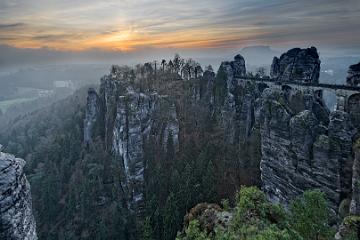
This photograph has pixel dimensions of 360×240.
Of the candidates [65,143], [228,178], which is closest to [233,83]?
[228,178]

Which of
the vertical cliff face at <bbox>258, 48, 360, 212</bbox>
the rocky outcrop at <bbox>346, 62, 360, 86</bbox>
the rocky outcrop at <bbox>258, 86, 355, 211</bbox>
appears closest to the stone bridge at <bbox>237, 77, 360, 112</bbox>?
the vertical cliff face at <bbox>258, 48, 360, 212</bbox>

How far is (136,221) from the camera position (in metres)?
51.7

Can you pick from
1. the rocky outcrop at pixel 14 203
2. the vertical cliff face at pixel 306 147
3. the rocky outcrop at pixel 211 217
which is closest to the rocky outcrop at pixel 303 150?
the vertical cliff face at pixel 306 147

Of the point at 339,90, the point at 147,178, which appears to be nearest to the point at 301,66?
the point at 339,90

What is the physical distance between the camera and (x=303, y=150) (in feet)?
104

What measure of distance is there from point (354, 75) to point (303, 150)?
40.3 feet

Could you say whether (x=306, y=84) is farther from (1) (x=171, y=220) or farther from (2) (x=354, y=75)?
(1) (x=171, y=220)

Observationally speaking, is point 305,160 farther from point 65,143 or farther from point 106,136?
point 65,143

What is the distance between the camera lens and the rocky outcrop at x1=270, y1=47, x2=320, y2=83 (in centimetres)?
4725

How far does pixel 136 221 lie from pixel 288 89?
31.8m

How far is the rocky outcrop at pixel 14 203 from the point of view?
1537 cm

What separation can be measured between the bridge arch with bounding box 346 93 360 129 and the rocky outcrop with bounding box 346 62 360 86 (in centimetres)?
166

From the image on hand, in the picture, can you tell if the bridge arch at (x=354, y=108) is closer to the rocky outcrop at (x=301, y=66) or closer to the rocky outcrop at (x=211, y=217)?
the rocky outcrop at (x=301, y=66)

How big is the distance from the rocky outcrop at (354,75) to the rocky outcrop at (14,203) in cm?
3491
